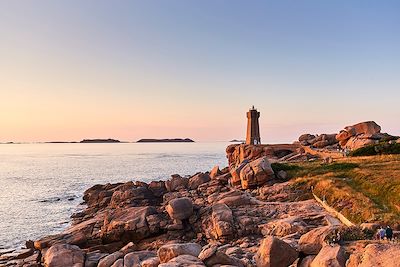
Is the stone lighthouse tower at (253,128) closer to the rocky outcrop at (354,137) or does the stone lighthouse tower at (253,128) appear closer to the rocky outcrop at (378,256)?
the rocky outcrop at (354,137)

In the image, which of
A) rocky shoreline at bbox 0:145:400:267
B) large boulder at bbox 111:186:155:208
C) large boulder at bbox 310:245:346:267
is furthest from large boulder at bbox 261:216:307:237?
large boulder at bbox 111:186:155:208

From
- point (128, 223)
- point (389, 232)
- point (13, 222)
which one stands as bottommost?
point (13, 222)

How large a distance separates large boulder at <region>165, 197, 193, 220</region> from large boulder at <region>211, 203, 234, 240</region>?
87.8 inches

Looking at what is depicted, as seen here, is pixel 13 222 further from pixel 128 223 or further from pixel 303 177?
pixel 303 177

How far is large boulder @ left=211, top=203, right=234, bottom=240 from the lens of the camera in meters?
27.3

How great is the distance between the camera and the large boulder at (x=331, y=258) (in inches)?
560

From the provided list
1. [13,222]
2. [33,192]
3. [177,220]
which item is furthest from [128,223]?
[33,192]

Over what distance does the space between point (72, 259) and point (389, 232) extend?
18980 millimetres

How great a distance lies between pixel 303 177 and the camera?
37344 mm

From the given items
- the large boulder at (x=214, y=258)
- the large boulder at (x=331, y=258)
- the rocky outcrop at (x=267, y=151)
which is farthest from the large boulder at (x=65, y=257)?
the rocky outcrop at (x=267, y=151)

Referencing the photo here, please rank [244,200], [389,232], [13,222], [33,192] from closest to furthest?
[389,232] → [244,200] → [13,222] → [33,192]

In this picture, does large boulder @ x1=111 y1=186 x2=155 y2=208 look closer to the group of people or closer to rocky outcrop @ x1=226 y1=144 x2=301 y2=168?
rocky outcrop @ x1=226 y1=144 x2=301 y2=168

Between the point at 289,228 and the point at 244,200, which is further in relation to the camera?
the point at 244,200

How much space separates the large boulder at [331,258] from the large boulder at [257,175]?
79.6ft
